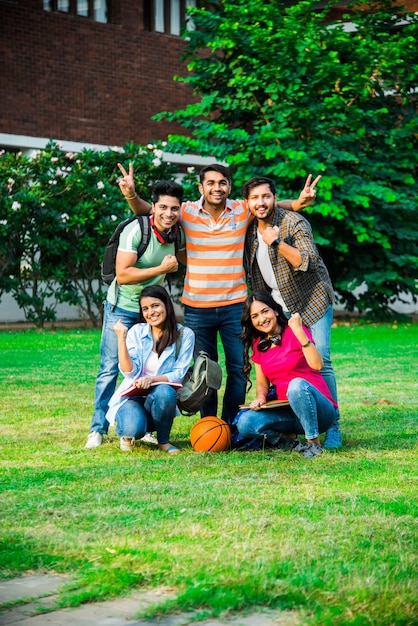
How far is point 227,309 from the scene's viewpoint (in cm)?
796

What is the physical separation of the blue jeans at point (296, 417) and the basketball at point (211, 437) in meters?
0.12

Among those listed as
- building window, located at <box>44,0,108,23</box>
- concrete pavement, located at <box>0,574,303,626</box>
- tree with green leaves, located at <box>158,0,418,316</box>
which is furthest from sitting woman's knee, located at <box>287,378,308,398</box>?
building window, located at <box>44,0,108,23</box>

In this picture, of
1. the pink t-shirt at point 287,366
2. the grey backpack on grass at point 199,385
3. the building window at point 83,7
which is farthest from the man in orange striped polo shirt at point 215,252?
the building window at point 83,7

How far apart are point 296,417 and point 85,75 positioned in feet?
60.8

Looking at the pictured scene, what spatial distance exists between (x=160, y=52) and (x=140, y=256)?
1953 centimetres

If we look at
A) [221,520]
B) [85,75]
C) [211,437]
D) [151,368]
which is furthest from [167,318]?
[85,75]

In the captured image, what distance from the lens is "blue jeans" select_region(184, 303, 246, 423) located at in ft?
26.2

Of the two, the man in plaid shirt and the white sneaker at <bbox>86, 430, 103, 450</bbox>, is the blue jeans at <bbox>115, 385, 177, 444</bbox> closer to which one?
the white sneaker at <bbox>86, 430, 103, 450</bbox>

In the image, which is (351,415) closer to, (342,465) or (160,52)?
(342,465)

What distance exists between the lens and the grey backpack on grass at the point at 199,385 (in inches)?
301

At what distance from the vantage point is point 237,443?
25.3ft

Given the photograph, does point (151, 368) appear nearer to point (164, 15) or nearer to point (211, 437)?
point (211, 437)

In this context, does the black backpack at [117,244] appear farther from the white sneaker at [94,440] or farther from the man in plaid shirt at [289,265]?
the white sneaker at [94,440]

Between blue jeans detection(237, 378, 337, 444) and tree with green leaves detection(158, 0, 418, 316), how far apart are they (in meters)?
13.2
